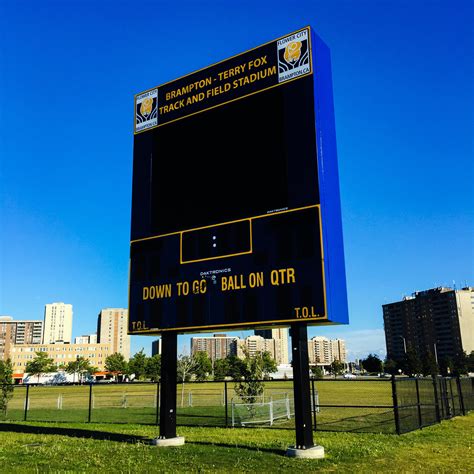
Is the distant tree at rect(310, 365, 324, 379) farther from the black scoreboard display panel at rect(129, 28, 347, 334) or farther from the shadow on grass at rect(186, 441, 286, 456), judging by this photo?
the black scoreboard display panel at rect(129, 28, 347, 334)

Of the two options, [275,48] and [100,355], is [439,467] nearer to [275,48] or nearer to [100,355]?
[275,48]

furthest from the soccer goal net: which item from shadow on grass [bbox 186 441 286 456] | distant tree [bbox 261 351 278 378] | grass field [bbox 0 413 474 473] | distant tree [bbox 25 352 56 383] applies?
distant tree [bbox 25 352 56 383]

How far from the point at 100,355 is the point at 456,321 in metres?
122

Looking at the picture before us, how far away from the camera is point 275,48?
1409cm

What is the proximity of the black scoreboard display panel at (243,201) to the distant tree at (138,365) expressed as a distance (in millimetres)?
91440

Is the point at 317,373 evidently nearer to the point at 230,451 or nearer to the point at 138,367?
the point at 138,367

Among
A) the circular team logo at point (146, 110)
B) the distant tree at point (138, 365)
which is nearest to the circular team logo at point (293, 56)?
the circular team logo at point (146, 110)

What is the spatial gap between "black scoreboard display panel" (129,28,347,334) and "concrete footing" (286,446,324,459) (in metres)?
3.07

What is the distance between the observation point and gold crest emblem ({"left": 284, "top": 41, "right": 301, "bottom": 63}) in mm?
13594

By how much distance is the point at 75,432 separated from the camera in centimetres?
1798

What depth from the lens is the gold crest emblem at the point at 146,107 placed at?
54.9 ft

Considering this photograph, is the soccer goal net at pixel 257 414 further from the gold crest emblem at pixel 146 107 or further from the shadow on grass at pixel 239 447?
the gold crest emblem at pixel 146 107

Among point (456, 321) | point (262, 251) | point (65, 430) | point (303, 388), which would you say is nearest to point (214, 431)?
point (65, 430)

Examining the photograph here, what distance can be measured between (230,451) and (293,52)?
10.9 metres
